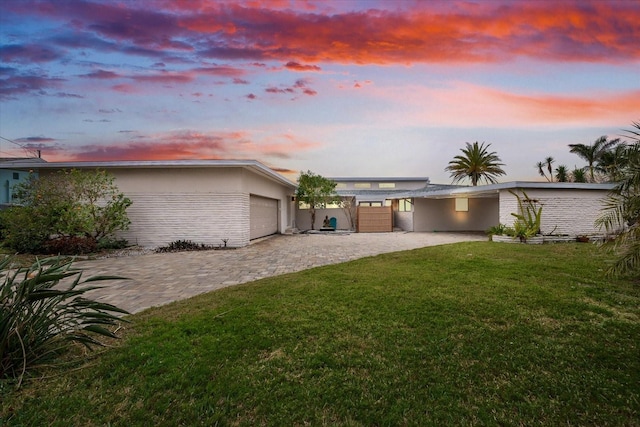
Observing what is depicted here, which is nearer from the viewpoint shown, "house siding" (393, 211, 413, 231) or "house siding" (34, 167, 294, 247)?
"house siding" (34, 167, 294, 247)

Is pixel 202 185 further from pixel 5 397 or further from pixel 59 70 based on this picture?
pixel 5 397

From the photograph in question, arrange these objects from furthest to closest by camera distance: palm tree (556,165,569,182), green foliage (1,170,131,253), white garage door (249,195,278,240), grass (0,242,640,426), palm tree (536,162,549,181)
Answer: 1. palm tree (536,162,549,181)
2. palm tree (556,165,569,182)
3. white garage door (249,195,278,240)
4. green foliage (1,170,131,253)
5. grass (0,242,640,426)

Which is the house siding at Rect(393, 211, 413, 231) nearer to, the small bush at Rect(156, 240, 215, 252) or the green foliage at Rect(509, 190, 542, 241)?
the green foliage at Rect(509, 190, 542, 241)

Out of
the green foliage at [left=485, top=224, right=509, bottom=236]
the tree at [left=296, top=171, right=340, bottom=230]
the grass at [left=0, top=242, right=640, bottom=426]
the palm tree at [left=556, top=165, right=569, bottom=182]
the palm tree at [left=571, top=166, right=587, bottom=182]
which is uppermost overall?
the palm tree at [left=556, top=165, right=569, bottom=182]

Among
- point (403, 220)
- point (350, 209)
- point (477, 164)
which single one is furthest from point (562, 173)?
point (350, 209)

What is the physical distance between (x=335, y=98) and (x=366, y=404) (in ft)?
38.9

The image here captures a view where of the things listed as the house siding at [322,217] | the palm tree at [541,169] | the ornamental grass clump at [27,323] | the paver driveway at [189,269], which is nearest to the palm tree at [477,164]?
the house siding at [322,217]

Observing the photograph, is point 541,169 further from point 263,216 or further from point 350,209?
point 263,216

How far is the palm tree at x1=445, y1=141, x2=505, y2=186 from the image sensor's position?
29.3 meters

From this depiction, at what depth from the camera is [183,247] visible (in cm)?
1169

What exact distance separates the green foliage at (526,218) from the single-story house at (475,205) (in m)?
0.21

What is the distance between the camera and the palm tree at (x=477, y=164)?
2931 cm

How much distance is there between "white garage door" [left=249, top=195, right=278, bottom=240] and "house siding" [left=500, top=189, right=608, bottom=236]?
11.5m

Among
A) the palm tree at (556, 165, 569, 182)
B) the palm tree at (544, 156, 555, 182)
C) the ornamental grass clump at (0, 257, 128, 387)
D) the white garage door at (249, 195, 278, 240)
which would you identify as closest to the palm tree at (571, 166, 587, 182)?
the palm tree at (556, 165, 569, 182)
